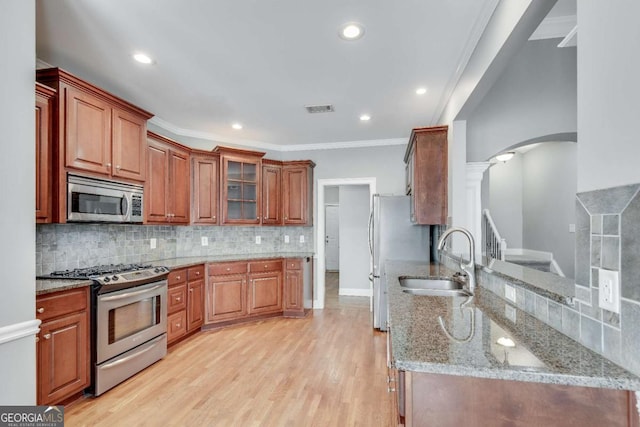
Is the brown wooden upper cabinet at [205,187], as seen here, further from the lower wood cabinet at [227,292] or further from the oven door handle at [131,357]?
the oven door handle at [131,357]

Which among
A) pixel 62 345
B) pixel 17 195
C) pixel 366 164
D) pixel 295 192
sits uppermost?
pixel 366 164

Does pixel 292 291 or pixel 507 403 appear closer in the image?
pixel 507 403

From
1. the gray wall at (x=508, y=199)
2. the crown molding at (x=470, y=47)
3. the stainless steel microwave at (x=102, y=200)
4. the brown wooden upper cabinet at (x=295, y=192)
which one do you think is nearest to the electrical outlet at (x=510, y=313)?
the crown molding at (x=470, y=47)

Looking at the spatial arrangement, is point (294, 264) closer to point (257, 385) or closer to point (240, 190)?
point (240, 190)

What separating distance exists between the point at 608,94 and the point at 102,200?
3205 millimetres

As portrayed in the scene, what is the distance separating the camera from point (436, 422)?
100 centimetres

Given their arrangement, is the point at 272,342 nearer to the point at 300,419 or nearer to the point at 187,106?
the point at 300,419

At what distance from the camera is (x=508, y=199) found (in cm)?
641

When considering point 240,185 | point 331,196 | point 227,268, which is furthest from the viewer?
point 331,196

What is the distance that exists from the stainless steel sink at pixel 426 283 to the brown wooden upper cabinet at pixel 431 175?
2.50ft

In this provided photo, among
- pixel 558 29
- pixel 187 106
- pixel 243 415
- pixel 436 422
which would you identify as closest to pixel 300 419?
pixel 243 415

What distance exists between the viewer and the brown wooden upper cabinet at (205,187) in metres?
4.09

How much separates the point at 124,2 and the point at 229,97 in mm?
1455

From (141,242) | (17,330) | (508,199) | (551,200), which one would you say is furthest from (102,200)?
(508,199)
